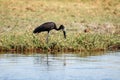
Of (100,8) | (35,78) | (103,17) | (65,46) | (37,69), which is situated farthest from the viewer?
(100,8)

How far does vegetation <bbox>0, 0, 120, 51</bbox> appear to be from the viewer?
2133 centimetres

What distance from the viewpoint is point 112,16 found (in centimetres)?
3156

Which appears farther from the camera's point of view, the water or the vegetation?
the vegetation

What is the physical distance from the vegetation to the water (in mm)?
679

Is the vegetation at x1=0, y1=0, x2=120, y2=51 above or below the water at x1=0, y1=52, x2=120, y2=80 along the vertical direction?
above

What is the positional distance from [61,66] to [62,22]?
36.6 ft

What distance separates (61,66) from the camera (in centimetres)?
1823

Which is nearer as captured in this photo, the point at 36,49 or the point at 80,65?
the point at 80,65

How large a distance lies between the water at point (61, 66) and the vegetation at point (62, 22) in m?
0.68

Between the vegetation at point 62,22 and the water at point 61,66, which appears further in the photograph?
the vegetation at point 62,22

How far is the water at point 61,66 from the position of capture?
16406 mm

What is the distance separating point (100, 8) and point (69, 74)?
17.0 meters

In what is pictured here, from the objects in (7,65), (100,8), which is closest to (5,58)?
(7,65)

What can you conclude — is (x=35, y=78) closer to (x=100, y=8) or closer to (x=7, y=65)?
(x=7, y=65)
